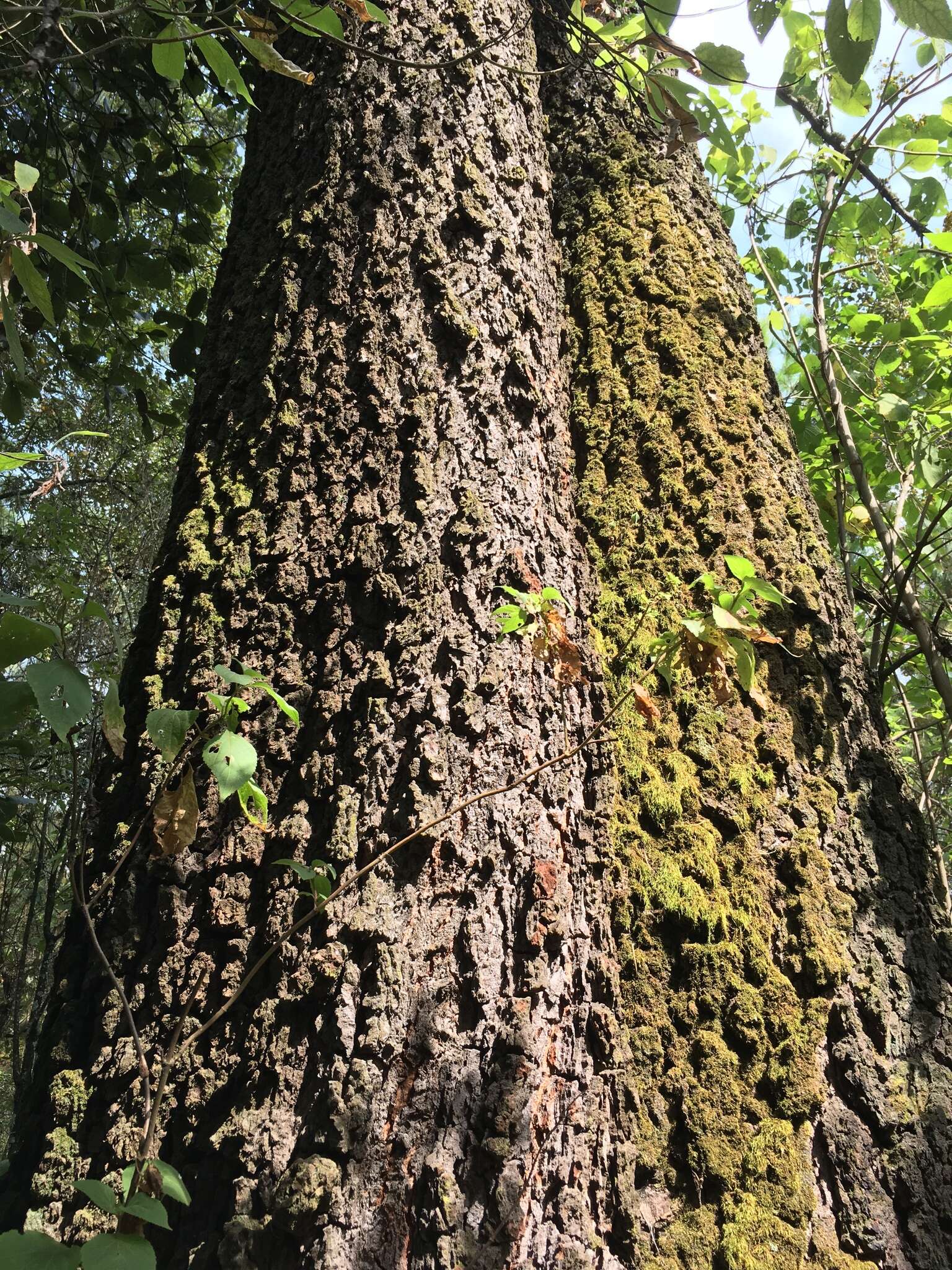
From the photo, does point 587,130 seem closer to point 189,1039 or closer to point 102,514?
point 189,1039

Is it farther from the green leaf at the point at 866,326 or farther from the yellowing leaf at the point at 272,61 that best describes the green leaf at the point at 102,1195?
the green leaf at the point at 866,326

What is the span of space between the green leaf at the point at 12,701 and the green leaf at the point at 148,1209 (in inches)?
19.2

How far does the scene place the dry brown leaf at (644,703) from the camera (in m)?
1.37

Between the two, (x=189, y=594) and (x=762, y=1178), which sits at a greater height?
(x=189, y=594)

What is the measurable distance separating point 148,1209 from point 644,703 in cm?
97

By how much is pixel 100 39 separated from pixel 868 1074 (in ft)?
11.9

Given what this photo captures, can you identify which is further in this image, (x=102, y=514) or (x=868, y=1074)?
(x=102, y=514)

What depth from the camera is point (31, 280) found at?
1180 mm

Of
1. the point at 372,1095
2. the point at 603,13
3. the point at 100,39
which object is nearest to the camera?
the point at 372,1095

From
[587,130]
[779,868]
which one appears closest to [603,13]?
[587,130]

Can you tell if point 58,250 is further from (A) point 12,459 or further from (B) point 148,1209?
(B) point 148,1209

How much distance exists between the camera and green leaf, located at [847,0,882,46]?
101 centimetres

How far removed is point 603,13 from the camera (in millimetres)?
2414

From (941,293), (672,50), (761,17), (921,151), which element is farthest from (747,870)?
(921,151)
